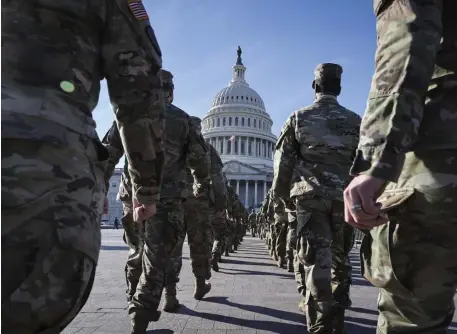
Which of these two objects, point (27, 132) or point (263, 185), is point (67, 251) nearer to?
point (27, 132)

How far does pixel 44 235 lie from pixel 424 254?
152 cm

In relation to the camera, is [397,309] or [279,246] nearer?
[397,309]

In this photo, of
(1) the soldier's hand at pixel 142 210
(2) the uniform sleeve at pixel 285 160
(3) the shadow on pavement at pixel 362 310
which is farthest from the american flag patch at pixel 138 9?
(3) the shadow on pavement at pixel 362 310

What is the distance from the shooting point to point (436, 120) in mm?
2121

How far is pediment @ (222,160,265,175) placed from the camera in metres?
96.3

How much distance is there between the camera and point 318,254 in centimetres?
423

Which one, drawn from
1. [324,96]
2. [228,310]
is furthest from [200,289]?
[324,96]

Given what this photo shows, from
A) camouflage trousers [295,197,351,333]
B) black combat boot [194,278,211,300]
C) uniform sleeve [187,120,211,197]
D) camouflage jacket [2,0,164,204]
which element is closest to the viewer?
camouflage jacket [2,0,164,204]

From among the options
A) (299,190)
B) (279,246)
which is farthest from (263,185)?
(299,190)

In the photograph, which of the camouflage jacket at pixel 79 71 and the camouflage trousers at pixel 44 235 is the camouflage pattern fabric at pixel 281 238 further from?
the camouflage trousers at pixel 44 235

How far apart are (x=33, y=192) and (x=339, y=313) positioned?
348cm

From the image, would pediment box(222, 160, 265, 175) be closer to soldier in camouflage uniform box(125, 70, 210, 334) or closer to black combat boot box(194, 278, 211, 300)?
black combat boot box(194, 278, 211, 300)

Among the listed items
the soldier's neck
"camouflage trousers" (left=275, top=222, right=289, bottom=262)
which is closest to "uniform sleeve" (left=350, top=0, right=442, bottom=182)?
the soldier's neck

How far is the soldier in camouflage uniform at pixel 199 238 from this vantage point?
684 cm
